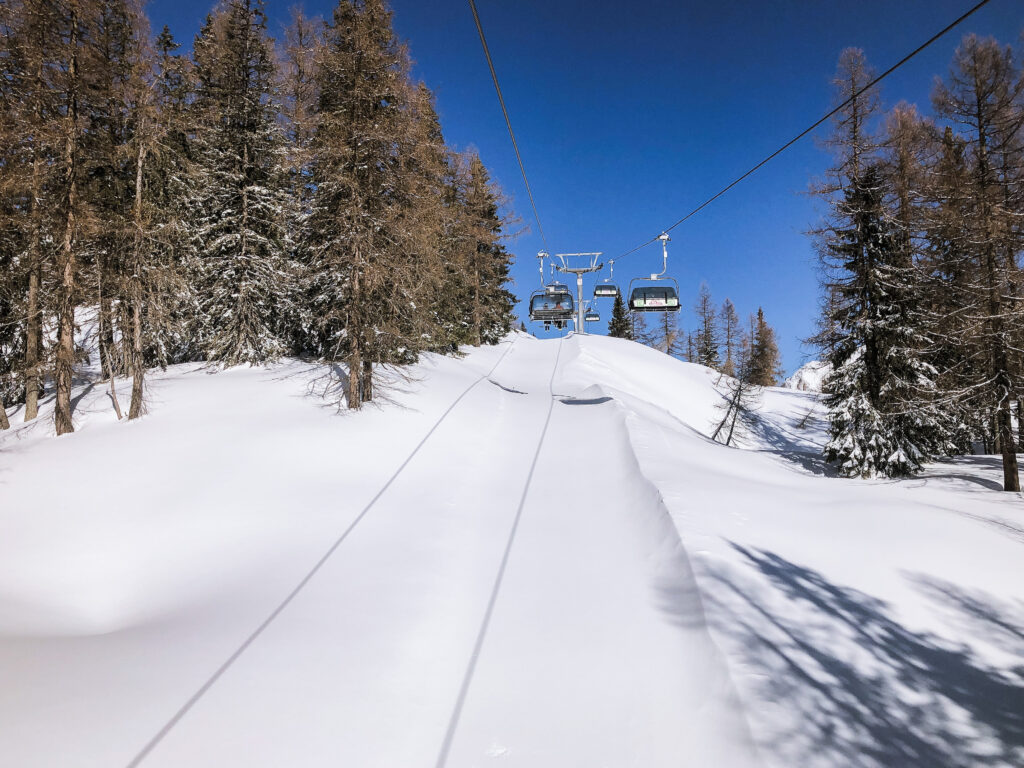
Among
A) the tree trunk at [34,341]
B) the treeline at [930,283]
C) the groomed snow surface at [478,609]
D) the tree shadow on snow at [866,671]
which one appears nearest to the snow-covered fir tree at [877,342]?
the treeline at [930,283]

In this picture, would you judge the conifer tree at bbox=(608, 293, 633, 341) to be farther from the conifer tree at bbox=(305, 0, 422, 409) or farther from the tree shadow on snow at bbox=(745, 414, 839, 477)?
the conifer tree at bbox=(305, 0, 422, 409)

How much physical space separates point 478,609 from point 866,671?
12.6ft

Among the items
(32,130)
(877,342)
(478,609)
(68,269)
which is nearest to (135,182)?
(32,130)

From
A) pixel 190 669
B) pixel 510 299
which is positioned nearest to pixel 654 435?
pixel 190 669

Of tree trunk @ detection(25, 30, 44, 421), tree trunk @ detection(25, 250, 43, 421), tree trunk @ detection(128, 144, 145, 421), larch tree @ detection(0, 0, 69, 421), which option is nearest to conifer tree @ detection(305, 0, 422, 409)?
tree trunk @ detection(128, 144, 145, 421)

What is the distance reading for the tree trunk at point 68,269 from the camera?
36.6ft

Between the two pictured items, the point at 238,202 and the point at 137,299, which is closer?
the point at 137,299

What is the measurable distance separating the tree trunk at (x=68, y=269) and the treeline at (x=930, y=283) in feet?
71.7

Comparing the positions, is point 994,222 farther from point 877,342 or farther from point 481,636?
point 481,636

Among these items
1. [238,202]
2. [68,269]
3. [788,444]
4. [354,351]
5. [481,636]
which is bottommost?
[788,444]

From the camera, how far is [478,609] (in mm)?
5586

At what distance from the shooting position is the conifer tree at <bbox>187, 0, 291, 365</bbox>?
693 inches

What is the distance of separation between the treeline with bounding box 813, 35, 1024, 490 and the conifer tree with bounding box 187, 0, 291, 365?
20.5 metres

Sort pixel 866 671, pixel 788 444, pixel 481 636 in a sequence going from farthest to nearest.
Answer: pixel 788 444 < pixel 481 636 < pixel 866 671
